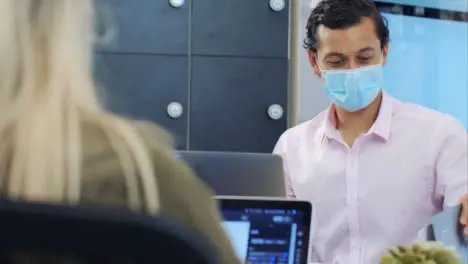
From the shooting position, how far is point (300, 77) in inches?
134

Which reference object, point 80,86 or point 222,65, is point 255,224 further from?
point 222,65

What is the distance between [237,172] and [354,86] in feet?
2.90

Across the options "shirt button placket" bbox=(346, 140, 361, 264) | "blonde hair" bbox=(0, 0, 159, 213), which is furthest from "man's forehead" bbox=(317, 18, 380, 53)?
"blonde hair" bbox=(0, 0, 159, 213)

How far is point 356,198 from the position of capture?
87.0 inches

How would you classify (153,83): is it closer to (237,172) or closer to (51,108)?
(237,172)

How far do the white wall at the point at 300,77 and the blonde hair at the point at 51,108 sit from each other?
2771 mm

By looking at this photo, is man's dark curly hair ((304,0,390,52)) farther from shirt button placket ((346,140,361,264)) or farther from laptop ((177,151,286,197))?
laptop ((177,151,286,197))

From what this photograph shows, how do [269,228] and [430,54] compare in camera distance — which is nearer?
[269,228]

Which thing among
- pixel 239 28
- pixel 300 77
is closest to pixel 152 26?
pixel 239 28

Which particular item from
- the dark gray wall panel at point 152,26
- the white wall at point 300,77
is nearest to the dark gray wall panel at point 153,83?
the dark gray wall panel at point 152,26

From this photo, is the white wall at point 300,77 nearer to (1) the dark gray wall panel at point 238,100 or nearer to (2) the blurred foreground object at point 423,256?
(1) the dark gray wall panel at point 238,100

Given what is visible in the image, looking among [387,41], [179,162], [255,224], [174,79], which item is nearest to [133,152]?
[179,162]

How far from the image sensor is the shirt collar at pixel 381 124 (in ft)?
7.38

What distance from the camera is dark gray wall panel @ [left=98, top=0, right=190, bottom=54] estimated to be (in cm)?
323
